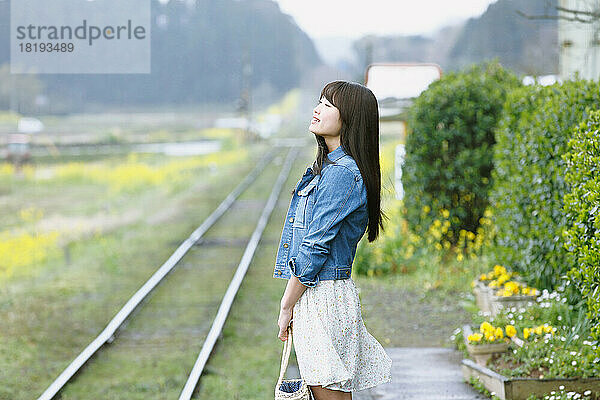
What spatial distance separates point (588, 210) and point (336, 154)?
188 cm

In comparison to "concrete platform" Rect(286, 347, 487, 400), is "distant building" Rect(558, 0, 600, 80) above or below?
above

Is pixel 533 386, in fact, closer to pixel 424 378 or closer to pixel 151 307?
pixel 424 378

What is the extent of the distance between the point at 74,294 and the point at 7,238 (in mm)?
5741

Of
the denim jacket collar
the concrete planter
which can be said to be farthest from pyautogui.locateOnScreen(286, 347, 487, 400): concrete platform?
the denim jacket collar

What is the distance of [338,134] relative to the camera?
326cm

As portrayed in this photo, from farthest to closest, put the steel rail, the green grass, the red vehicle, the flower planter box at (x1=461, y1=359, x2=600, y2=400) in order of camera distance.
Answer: the red vehicle < the green grass < the steel rail < the flower planter box at (x1=461, y1=359, x2=600, y2=400)

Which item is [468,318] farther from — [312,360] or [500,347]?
[312,360]

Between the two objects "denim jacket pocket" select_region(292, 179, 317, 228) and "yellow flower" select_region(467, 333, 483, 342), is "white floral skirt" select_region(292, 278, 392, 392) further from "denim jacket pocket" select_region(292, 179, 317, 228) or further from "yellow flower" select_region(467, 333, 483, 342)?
"yellow flower" select_region(467, 333, 483, 342)

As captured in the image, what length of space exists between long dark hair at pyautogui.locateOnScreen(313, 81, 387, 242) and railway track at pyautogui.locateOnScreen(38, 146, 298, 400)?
123 inches

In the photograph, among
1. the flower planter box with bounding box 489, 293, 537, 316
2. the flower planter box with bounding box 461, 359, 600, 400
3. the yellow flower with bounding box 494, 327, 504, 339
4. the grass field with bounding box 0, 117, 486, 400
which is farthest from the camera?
the flower planter box with bounding box 489, 293, 537, 316

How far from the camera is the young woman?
10.0 ft

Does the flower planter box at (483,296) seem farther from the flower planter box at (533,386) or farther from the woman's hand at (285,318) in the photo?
the woman's hand at (285,318)

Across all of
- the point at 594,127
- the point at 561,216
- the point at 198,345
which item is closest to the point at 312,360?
the point at 594,127

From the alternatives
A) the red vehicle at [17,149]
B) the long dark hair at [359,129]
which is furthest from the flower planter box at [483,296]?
the red vehicle at [17,149]
